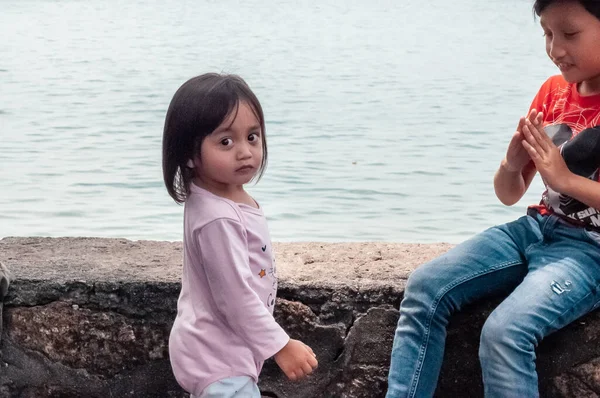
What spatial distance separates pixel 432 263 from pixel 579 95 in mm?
573

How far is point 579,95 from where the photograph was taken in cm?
263

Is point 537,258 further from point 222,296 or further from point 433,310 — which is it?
point 222,296

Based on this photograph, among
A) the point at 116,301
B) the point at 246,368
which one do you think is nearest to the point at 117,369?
the point at 116,301

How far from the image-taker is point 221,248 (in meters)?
2.18

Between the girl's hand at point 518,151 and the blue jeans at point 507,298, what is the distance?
14 cm

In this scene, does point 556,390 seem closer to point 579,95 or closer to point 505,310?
point 505,310

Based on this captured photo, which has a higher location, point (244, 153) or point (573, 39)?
point (573, 39)

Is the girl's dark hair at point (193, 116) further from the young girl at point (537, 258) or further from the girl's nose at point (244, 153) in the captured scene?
the young girl at point (537, 258)

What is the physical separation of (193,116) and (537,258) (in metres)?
0.95

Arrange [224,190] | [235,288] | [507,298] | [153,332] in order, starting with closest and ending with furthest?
[235,288]
[224,190]
[507,298]
[153,332]

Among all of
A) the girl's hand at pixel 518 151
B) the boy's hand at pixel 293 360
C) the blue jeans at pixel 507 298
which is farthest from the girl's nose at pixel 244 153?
the girl's hand at pixel 518 151

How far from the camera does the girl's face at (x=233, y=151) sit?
225 centimetres

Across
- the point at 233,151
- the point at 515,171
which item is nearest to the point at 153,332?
the point at 233,151

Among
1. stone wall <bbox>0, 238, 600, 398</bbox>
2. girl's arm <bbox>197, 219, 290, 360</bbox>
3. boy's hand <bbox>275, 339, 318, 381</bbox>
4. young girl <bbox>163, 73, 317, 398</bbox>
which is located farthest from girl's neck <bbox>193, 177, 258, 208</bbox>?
stone wall <bbox>0, 238, 600, 398</bbox>
